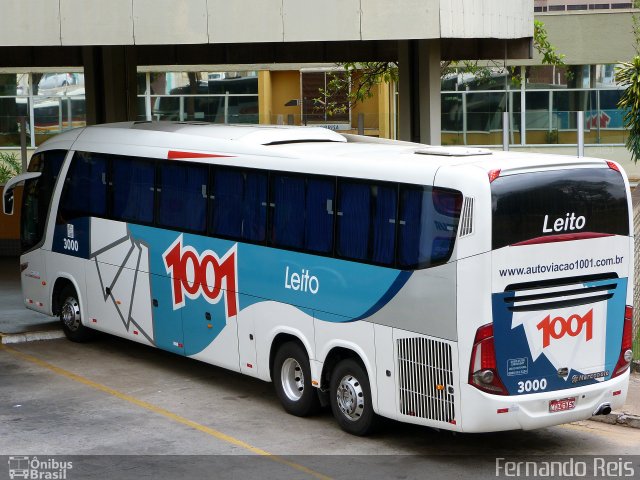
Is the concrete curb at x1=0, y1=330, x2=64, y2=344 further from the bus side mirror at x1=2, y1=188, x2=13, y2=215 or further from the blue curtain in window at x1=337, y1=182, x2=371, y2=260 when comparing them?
the blue curtain in window at x1=337, y1=182, x2=371, y2=260

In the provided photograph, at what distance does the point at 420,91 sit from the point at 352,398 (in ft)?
31.5

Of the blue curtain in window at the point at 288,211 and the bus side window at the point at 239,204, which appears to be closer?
the blue curtain in window at the point at 288,211

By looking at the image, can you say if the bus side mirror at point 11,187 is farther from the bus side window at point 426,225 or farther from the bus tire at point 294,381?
the bus side window at point 426,225

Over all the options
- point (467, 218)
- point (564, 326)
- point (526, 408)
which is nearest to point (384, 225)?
point (467, 218)

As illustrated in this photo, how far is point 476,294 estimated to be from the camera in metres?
11.0

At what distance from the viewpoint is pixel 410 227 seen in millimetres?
11750

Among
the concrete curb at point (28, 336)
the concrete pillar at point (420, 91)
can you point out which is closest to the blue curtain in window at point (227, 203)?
the concrete curb at point (28, 336)

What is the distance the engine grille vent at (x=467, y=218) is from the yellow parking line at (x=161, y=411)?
265cm

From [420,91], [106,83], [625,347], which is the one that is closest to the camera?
[625,347]

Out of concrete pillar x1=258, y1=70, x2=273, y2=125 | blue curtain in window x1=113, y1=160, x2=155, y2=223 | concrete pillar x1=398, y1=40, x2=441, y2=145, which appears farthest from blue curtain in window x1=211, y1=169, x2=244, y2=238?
concrete pillar x1=258, y1=70, x2=273, y2=125

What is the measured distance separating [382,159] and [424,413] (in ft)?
8.80

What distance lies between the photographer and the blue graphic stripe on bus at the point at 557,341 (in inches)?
442

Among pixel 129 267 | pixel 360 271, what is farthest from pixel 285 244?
pixel 129 267

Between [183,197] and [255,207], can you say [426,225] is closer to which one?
[255,207]
